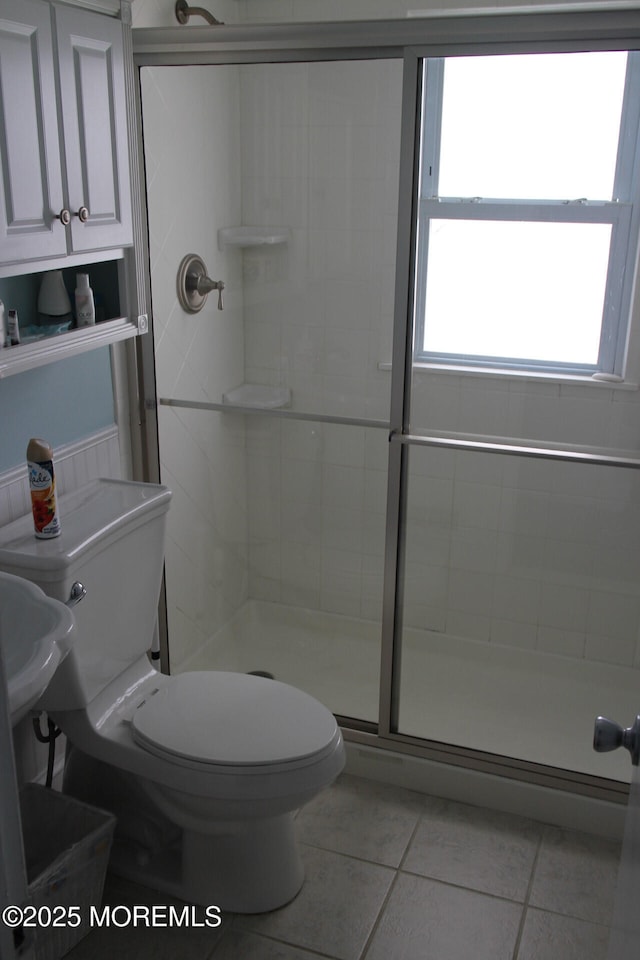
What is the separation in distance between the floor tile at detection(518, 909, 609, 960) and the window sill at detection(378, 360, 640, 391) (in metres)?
1.23

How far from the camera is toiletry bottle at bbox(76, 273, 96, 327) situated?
6.55ft

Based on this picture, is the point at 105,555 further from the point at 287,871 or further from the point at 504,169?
the point at 504,169

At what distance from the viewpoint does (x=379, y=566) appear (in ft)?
8.06

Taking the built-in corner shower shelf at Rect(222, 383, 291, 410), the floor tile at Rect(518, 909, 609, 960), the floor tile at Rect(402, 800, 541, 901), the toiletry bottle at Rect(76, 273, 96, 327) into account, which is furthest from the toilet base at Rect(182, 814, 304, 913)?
the toiletry bottle at Rect(76, 273, 96, 327)

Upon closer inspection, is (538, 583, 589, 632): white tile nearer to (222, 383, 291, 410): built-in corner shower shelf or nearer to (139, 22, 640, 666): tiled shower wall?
(139, 22, 640, 666): tiled shower wall

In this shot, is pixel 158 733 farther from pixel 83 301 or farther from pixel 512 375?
pixel 512 375

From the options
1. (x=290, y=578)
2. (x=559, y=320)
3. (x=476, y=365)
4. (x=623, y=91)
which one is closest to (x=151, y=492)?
(x=290, y=578)

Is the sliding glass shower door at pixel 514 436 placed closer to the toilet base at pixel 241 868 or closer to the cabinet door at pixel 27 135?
the toilet base at pixel 241 868

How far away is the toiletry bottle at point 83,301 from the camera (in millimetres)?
1997

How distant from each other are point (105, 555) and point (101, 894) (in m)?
0.76

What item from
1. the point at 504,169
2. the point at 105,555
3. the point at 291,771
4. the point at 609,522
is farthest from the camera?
the point at 609,522

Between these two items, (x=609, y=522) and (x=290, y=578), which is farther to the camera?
(x=290, y=578)

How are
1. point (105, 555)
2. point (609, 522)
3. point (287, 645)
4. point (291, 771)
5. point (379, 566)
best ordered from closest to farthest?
point (291, 771) → point (105, 555) → point (609, 522) → point (379, 566) → point (287, 645)

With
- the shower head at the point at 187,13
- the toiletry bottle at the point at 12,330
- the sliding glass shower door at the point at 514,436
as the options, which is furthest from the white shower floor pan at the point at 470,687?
the shower head at the point at 187,13
